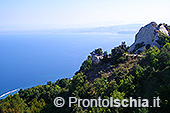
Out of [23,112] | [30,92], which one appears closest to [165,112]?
[23,112]

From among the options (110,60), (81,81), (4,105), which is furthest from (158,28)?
(4,105)

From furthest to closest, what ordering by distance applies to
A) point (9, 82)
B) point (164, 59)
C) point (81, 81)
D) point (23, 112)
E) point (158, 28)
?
1. point (9, 82)
2. point (158, 28)
3. point (81, 81)
4. point (23, 112)
5. point (164, 59)

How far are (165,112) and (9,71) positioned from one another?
68.9 metres

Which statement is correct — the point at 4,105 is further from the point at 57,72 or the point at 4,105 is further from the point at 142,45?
the point at 57,72

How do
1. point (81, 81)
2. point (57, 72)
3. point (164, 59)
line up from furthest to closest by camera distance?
point (57, 72) < point (81, 81) < point (164, 59)

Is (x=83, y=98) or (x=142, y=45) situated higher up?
(x=142, y=45)

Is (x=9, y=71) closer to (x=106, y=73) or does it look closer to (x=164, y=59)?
(x=106, y=73)

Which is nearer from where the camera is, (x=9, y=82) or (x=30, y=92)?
(x=30, y=92)

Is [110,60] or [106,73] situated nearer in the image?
[106,73]

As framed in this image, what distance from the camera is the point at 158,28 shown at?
35594 mm

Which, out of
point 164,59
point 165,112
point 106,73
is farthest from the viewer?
point 106,73

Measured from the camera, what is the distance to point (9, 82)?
5538 centimetres

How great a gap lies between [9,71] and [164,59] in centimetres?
6630

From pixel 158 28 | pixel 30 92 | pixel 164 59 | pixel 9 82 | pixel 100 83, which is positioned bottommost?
pixel 9 82
